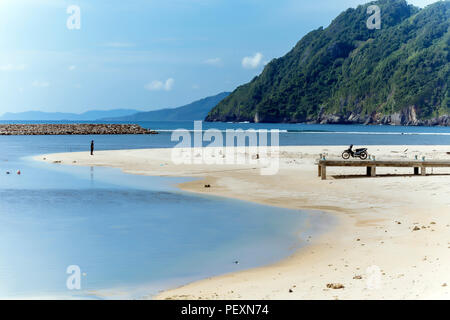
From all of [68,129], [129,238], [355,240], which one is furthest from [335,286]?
[68,129]

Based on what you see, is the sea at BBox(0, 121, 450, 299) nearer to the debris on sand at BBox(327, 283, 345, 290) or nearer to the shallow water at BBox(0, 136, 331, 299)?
the shallow water at BBox(0, 136, 331, 299)

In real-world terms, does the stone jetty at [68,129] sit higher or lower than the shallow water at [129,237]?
higher

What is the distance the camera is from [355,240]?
1574 cm

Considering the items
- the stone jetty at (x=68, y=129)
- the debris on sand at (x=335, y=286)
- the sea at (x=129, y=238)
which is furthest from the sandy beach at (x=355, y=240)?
the stone jetty at (x=68, y=129)

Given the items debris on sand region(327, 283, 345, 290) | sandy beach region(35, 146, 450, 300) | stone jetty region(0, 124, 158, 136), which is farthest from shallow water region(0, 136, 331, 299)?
stone jetty region(0, 124, 158, 136)

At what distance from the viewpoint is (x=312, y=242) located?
1612 cm

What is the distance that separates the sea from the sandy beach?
962 mm

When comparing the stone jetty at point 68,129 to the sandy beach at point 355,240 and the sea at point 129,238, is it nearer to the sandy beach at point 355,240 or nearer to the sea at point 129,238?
the sandy beach at point 355,240

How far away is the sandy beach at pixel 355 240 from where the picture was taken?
10.6 meters

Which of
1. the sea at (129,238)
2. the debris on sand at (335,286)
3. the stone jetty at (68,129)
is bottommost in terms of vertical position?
the sea at (129,238)

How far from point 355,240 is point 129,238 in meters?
7.08

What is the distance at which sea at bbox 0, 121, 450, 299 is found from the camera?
12.7 m

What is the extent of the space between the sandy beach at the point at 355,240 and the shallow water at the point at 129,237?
104cm
